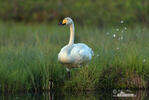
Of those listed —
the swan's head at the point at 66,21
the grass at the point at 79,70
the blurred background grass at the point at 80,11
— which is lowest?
the grass at the point at 79,70

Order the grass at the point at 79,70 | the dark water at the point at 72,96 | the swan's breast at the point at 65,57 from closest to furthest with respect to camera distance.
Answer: the dark water at the point at 72,96 < the swan's breast at the point at 65,57 < the grass at the point at 79,70

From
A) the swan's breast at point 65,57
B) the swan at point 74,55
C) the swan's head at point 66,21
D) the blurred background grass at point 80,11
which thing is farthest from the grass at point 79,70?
the blurred background grass at point 80,11

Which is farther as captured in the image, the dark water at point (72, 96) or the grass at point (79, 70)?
the grass at point (79, 70)

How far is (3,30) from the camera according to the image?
58.6 ft

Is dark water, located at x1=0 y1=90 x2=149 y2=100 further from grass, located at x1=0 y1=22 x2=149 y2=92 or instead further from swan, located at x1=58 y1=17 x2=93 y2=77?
swan, located at x1=58 y1=17 x2=93 y2=77

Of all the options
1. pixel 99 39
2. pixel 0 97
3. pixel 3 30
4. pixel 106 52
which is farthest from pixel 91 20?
pixel 0 97

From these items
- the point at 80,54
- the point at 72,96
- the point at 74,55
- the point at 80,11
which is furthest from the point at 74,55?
the point at 80,11

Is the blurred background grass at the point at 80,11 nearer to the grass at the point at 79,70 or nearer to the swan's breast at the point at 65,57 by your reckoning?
the grass at the point at 79,70

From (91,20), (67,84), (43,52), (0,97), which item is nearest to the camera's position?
(0,97)

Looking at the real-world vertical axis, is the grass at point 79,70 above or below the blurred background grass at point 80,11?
below

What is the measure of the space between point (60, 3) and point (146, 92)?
1666 centimetres

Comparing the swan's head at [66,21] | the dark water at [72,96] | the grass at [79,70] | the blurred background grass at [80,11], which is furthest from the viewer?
the blurred background grass at [80,11]

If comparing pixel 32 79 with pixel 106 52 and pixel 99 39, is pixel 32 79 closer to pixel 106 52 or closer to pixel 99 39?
pixel 106 52

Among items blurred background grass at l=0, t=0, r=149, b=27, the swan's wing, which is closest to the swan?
the swan's wing
